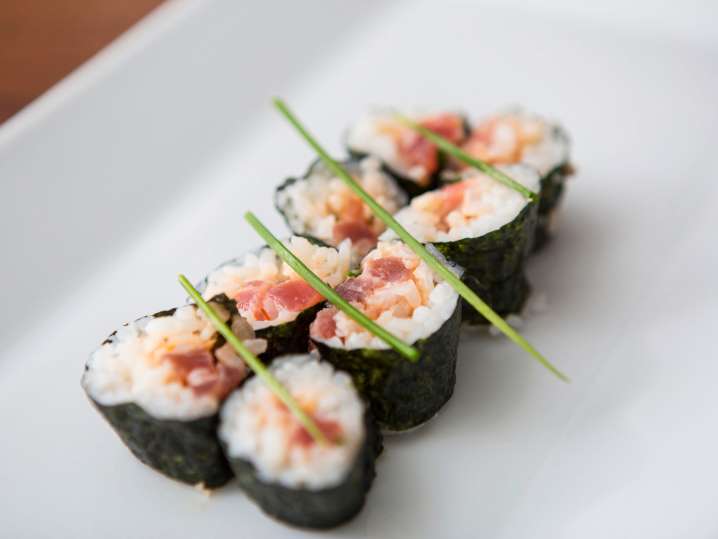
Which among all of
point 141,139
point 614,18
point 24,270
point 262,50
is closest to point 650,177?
point 614,18

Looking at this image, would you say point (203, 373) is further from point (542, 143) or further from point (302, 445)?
point (542, 143)

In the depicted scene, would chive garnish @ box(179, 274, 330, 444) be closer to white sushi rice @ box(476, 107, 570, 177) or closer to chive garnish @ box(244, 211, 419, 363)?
chive garnish @ box(244, 211, 419, 363)

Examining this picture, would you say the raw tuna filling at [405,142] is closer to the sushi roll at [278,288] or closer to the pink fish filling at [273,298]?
the sushi roll at [278,288]

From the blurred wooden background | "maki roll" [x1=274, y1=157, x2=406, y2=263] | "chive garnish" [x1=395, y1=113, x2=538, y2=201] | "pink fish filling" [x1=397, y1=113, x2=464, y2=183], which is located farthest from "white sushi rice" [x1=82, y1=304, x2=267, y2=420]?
the blurred wooden background

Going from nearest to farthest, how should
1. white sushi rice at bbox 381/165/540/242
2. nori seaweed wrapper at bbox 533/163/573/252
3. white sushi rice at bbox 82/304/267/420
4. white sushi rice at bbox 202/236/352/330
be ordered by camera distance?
1. white sushi rice at bbox 82/304/267/420
2. white sushi rice at bbox 202/236/352/330
3. white sushi rice at bbox 381/165/540/242
4. nori seaweed wrapper at bbox 533/163/573/252

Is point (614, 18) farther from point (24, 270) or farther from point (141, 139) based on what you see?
point (24, 270)

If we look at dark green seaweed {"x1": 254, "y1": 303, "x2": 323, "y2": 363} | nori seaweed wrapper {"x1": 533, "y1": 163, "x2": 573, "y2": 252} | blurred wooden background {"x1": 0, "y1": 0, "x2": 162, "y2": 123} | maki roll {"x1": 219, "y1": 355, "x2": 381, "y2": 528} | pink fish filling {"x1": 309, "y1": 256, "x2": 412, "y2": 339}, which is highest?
blurred wooden background {"x1": 0, "y1": 0, "x2": 162, "y2": 123}
